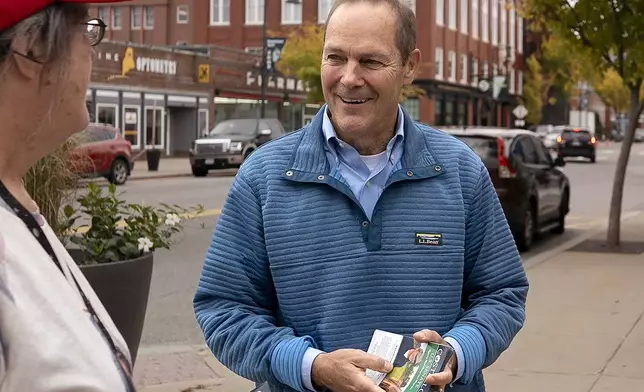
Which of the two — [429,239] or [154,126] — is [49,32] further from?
[154,126]

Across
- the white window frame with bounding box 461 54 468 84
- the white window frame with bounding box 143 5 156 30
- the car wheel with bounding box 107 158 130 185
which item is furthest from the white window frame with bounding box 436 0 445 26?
the car wheel with bounding box 107 158 130 185

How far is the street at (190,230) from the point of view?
26.5 feet

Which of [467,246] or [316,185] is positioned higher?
[316,185]

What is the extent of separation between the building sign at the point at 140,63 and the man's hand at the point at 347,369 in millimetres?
32289

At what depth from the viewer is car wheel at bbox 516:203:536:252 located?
1289 cm

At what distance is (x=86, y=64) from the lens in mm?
1488

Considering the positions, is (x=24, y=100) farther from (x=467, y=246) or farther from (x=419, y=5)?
(x=419, y=5)

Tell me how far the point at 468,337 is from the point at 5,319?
1.44 meters

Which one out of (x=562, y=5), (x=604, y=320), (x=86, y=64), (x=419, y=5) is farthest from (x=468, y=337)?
(x=419, y=5)

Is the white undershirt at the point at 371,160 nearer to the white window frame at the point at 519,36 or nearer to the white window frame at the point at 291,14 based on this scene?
the white window frame at the point at 291,14

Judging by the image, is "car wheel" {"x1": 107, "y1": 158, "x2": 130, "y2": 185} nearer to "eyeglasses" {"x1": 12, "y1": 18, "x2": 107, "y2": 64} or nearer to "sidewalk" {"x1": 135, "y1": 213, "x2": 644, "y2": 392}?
"sidewalk" {"x1": 135, "y1": 213, "x2": 644, "y2": 392}

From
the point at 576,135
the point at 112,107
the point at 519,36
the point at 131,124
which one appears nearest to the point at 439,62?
the point at 576,135

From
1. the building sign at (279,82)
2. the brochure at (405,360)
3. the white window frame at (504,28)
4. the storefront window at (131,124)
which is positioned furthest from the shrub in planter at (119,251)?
the white window frame at (504,28)

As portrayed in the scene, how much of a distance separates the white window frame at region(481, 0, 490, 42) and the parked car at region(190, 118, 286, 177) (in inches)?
1553
